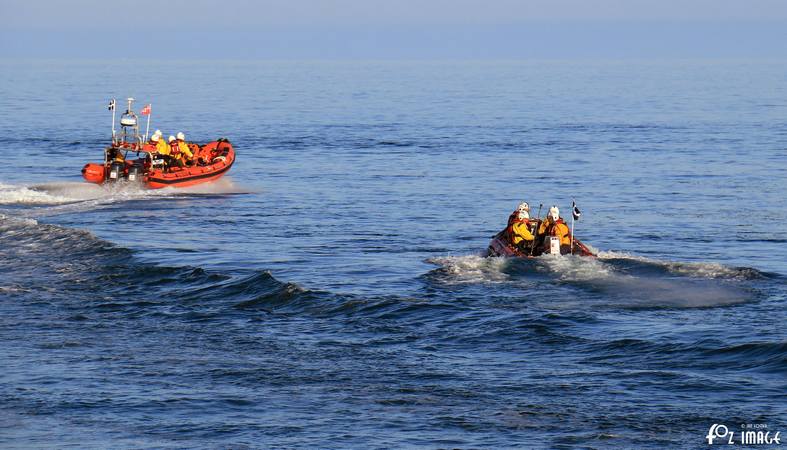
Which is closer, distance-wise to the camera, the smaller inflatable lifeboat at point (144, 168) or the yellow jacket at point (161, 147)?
the smaller inflatable lifeboat at point (144, 168)

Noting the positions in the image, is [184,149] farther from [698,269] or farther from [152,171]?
[698,269]

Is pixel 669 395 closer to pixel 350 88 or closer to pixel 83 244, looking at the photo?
pixel 83 244

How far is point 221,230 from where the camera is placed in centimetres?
3572

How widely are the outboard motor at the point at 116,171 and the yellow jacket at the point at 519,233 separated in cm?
1802

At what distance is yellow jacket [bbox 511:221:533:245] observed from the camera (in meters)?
28.7

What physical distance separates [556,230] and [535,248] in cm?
63

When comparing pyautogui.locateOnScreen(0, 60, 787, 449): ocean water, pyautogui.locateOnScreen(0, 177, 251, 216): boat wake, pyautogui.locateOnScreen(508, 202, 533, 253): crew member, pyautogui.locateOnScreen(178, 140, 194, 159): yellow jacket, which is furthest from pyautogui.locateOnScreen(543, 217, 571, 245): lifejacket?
pyautogui.locateOnScreen(178, 140, 194, 159): yellow jacket

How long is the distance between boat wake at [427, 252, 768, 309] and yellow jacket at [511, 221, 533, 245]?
1.89ft

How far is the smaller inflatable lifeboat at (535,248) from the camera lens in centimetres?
2839

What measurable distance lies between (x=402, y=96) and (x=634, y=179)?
6543 centimetres

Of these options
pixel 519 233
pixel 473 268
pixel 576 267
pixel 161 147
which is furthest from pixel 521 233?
pixel 161 147

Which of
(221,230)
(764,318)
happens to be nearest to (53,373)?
(764,318)

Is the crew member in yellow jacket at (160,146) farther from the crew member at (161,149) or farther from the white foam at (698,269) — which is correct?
the white foam at (698,269)

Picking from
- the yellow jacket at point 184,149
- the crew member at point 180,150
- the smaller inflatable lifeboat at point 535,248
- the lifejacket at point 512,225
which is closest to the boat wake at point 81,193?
the crew member at point 180,150
